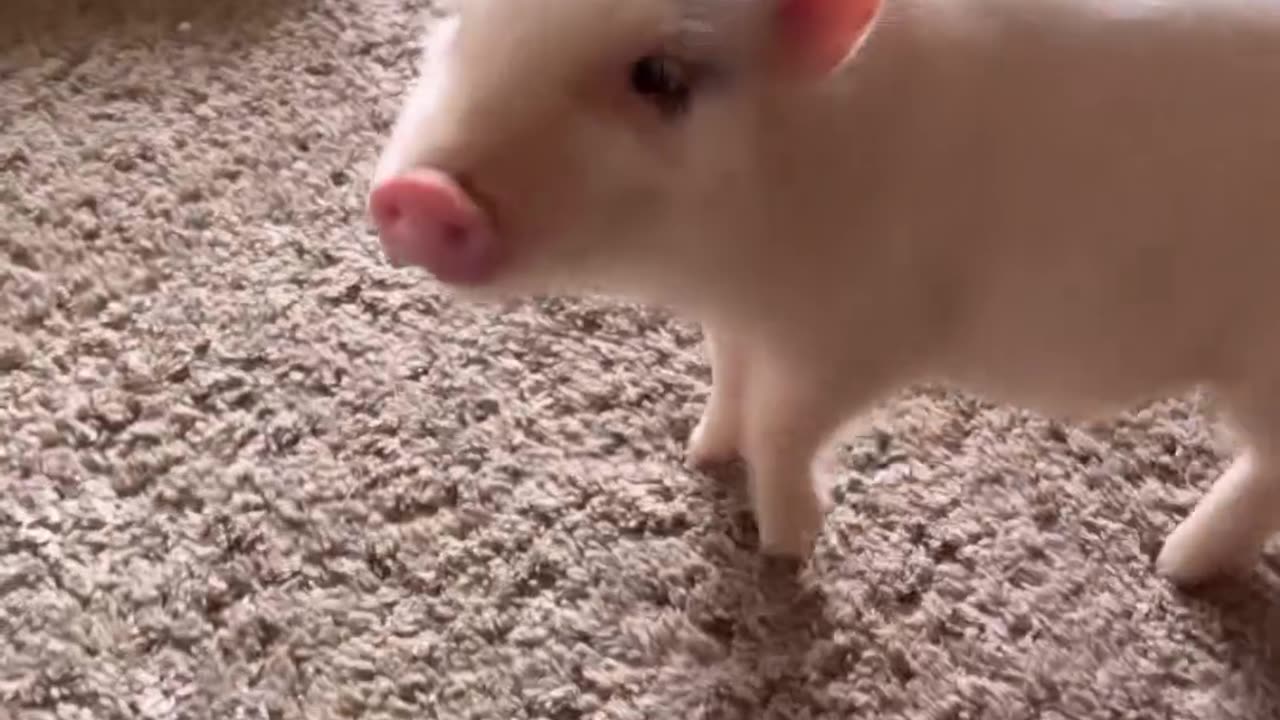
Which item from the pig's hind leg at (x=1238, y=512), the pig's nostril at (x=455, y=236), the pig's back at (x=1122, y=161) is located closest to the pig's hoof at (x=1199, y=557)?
the pig's hind leg at (x=1238, y=512)

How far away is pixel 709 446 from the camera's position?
44.1 inches

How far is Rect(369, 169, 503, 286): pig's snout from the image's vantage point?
686 millimetres

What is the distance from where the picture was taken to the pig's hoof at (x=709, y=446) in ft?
3.65

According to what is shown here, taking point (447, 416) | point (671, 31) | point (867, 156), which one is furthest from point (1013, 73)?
point (447, 416)

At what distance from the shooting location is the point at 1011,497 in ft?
3.68

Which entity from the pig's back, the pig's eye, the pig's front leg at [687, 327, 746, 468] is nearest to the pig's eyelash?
the pig's eye

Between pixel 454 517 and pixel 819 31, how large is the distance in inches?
19.9

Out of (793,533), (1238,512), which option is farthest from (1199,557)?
(793,533)

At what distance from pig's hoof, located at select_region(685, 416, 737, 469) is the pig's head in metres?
0.36

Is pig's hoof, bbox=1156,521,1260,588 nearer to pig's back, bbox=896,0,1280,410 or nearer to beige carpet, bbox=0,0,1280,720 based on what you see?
beige carpet, bbox=0,0,1280,720

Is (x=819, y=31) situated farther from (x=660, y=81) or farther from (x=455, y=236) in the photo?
(x=455, y=236)

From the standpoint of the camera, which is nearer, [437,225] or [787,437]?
[437,225]

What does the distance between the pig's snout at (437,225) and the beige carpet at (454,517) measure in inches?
15.7

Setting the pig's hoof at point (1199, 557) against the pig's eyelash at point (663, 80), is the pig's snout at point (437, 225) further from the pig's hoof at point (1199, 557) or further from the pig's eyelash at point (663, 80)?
the pig's hoof at point (1199, 557)
